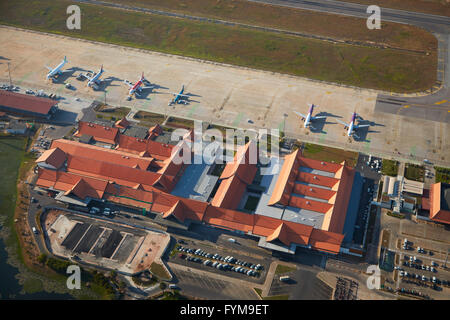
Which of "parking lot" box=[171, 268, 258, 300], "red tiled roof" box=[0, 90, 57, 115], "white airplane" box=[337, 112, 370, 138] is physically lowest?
"parking lot" box=[171, 268, 258, 300]

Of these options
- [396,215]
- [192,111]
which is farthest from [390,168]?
[192,111]

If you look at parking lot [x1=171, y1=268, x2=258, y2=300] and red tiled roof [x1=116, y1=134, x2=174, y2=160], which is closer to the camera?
parking lot [x1=171, y1=268, x2=258, y2=300]

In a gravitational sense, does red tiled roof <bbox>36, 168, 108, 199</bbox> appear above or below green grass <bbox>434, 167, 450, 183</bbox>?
below

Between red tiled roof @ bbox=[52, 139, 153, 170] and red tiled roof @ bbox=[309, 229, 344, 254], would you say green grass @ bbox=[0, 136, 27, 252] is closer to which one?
red tiled roof @ bbox=[52, 139, 153, 170]

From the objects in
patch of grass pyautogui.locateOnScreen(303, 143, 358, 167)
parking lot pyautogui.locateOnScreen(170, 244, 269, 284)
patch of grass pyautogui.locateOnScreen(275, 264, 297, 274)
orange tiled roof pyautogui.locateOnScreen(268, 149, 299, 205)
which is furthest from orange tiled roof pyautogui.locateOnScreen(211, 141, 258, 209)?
patch of grass pyautogui.locateOnScreen(275, 264, 297, 274)

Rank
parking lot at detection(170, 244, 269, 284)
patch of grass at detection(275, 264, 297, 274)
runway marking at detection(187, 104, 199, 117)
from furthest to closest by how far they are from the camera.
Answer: runway marking at detection(187, 104, 199, 117) < patch of grass at detection(275, 264, 297, 274) < parking lot at detection(170, 244, 269, 284)

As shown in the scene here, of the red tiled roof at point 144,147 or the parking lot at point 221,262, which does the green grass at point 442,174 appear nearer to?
the parking lot at point 221,262

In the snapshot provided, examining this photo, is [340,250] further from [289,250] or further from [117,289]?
[117,289]

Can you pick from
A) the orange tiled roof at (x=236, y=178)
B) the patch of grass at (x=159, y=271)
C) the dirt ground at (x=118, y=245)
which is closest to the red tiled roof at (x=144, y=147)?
the orange tiled roof at (x=236, y=178)
